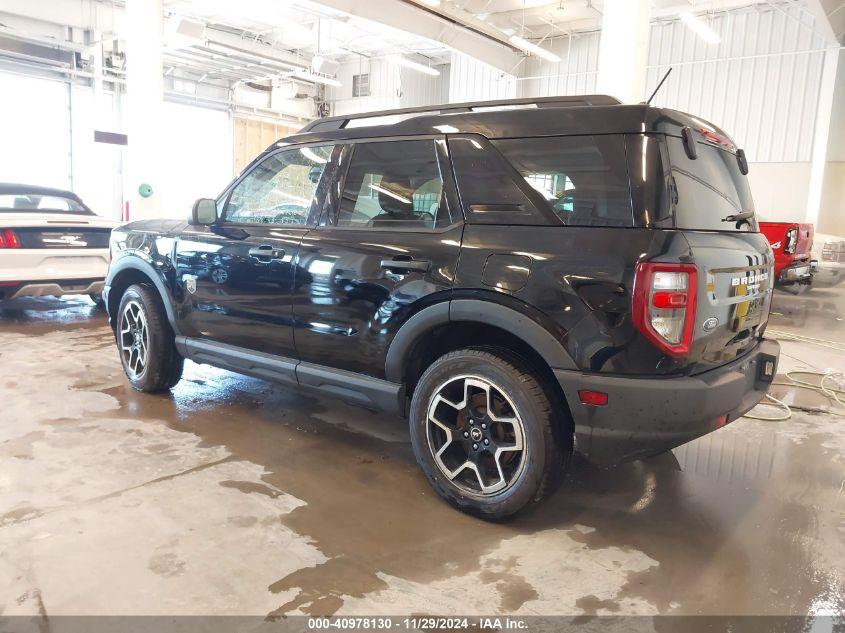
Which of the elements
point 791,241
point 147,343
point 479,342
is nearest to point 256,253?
point 147,343

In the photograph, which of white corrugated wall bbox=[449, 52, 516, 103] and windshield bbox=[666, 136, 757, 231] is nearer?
windshield bbox=[666, 136, 757, 231]

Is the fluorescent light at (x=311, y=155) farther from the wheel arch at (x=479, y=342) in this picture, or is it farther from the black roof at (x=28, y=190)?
the black roof at (x=28, y=190)

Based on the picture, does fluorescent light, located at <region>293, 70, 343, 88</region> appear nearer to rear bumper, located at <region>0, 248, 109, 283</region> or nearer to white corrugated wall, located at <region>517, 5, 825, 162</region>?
white corrugated wall, located at <region>517, 5, 825, 162</region>

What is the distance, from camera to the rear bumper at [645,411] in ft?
7.34

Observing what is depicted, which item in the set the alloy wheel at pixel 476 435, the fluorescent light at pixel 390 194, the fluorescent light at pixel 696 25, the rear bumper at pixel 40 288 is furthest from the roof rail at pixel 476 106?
the fluorescent light at pixel 696 25

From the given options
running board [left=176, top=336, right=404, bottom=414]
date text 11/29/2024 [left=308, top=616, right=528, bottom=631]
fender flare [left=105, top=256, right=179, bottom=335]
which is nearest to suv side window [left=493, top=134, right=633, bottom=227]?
running board [left=176, top=336, right=404, bottom=414]

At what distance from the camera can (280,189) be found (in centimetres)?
345

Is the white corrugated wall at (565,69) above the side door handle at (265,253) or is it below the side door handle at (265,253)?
above

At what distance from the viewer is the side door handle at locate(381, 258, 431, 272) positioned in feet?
8.82

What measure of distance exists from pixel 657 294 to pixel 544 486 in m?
0.88

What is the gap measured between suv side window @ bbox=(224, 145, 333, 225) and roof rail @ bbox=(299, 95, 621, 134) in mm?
179

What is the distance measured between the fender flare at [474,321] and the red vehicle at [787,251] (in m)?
7.65

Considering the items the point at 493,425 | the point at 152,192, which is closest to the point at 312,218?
the point at 493,425

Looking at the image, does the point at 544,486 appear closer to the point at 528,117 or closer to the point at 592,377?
the point at 592,377
